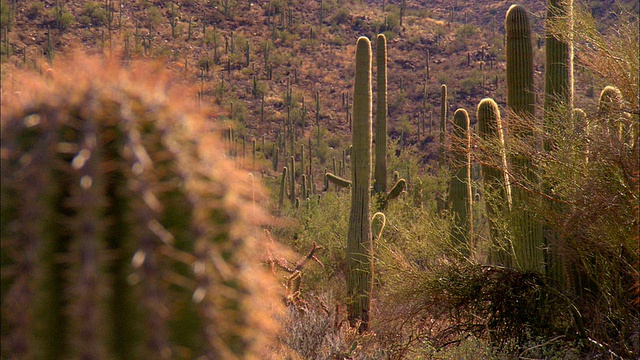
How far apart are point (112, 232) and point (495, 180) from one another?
7647 millimetres

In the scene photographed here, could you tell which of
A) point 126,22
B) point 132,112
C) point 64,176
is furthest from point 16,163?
point 126,22

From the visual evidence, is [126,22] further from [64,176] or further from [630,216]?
[64,176]

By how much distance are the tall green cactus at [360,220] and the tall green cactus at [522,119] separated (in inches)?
101

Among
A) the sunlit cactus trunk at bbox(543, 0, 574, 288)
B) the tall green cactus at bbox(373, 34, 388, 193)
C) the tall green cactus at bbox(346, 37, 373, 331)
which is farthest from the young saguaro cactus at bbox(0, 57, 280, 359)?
the tall green cactus at bbox(373, 34, 388, 193)

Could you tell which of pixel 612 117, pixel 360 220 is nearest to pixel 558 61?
pixel 612 117

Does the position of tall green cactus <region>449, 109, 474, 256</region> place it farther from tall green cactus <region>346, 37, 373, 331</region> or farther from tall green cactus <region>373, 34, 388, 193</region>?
tall green cactus <region>373, 34, 388, 193</region>

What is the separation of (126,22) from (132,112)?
36.4 m

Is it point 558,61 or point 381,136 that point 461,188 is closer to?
point 558,61

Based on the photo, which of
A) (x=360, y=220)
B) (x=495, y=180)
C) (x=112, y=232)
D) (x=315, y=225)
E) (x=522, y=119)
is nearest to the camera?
(x=112, y=232)

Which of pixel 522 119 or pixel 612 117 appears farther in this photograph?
pixel 522 119

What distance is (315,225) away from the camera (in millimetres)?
17375

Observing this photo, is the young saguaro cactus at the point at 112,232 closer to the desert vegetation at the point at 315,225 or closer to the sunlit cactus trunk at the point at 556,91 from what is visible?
the desert vegetation at the point at 315,225

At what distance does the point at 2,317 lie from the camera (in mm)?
1762

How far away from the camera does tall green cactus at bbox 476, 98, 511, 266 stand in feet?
28.0
